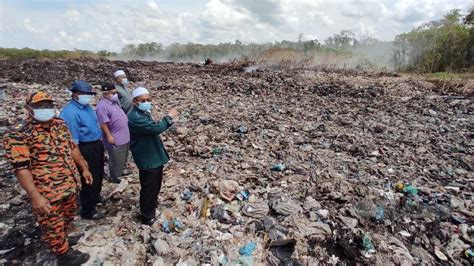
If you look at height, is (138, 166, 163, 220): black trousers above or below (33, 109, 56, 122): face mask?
below

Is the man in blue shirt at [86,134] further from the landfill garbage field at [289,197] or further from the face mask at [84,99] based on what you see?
the landfill garbage field at [289,197]

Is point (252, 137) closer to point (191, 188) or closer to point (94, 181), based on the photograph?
point (191, 188)

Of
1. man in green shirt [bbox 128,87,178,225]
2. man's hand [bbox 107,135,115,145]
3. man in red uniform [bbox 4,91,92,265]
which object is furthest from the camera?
man's hand [bbox 107,135,115,145]

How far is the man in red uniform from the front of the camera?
213cm

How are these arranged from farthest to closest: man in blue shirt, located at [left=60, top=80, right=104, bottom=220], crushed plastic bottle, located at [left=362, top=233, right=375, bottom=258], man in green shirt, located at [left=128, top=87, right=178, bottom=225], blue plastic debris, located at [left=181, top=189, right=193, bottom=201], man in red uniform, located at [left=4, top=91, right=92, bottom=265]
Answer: blue plastic debris, located at [left=181, top=189, right=193, bottom=201], crushed plastic bottle, located at [left=362, top=233, right=375, bottom=258], man in blue shirt, located at [left=60, top=80, right=104, bottom=220], man in green shirt, located at [left=128, top=87, right=178, bottom=225], man in red uniform, located at [left=4, top=91, right=92, bottom=265]

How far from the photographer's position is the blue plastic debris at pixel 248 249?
2881 millimetres

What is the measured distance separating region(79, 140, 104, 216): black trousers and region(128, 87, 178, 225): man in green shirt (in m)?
0.46

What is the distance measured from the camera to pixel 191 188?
3840mm

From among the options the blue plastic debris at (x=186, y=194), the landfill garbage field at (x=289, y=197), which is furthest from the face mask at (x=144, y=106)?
the blue plastic debris at (x=186, y=194)

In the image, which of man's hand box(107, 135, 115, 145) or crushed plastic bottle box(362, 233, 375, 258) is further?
man's hand box(107, 135, 115, 145)

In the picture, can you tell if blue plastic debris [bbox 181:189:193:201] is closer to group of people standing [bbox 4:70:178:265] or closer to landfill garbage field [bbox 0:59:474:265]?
landfill garbage field [bbox 0:59:474:265]

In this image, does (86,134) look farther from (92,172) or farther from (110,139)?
(110,139)

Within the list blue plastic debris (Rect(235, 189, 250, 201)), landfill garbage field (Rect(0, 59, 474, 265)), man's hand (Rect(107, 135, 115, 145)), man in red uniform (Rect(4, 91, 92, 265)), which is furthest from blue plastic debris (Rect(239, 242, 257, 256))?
man's hand (Rect(107, 135, 115, 145))

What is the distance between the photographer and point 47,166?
2.32 metres
